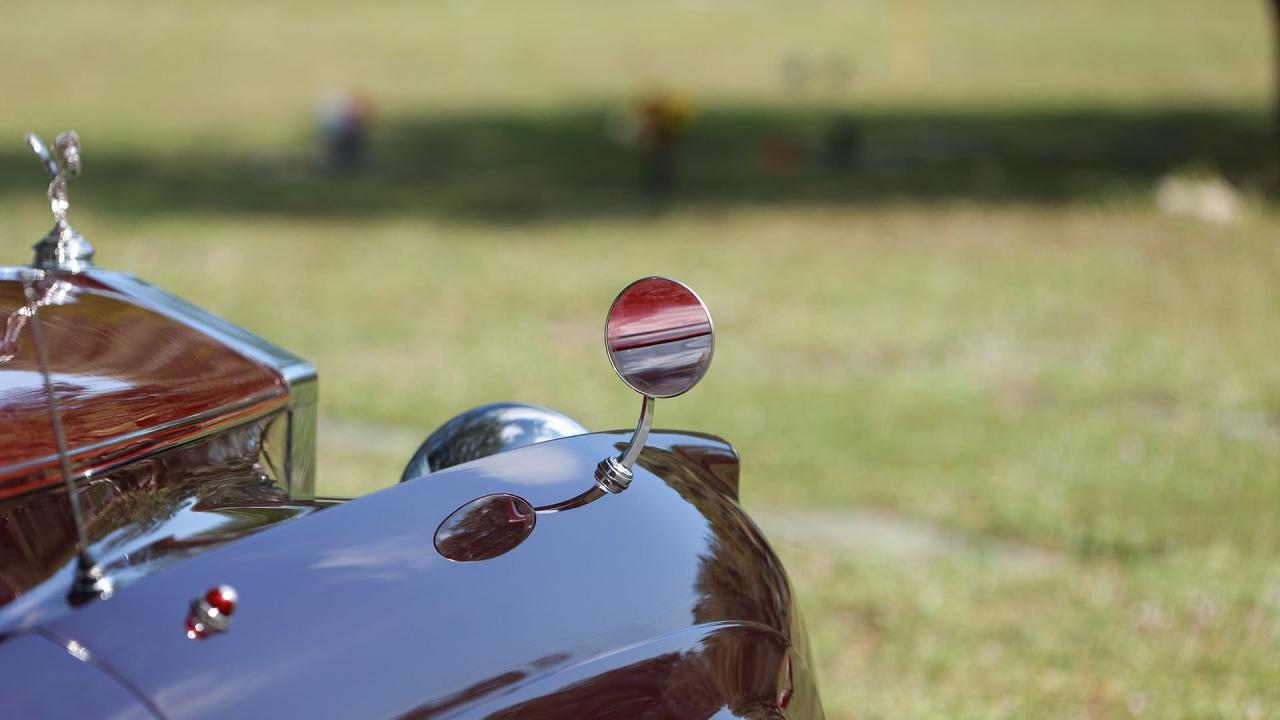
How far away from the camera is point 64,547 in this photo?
1.77 m

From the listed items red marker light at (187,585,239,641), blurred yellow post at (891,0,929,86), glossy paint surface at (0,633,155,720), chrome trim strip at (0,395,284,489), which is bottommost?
blurred yellow post at (891,0,929,86)

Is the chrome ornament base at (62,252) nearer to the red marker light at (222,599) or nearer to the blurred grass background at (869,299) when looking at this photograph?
the red marker light at (222,599)

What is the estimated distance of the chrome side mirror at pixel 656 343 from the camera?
1997 millimetres

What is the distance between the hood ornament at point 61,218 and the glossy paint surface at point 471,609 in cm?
109

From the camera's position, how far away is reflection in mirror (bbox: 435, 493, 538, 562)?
5.93 ft

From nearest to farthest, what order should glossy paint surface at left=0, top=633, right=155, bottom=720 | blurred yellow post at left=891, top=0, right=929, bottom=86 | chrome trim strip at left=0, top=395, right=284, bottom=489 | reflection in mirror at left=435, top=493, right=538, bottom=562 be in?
glossy paint surface at left=0, top=633, right=155, bottom=720, reflection in mirror at left=435, top=493, right=538, bottom=562, chrome trim strip at left=0, top=395, right=284, bottom=489, blurred yellow post at left=891, top=0, right=929, bottom=86

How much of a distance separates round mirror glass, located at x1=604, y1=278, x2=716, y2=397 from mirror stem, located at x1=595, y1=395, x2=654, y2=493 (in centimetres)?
4

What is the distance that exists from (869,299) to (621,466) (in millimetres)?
7231

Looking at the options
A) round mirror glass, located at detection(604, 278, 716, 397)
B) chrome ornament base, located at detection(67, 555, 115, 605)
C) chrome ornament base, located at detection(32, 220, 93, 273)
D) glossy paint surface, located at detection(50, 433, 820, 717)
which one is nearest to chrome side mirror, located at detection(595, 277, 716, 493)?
round mirror glass, located at detection(604, 278, 716, 397)

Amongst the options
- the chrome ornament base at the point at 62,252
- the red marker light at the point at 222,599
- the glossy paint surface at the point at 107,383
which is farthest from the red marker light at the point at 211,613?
the chrome ornament base at the point at 62,252

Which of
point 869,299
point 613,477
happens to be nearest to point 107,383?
point 613,477

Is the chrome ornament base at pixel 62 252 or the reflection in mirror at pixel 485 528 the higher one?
the chrome ornament base at pixel 62 252

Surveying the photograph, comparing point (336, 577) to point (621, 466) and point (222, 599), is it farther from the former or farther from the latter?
point (621, 466)

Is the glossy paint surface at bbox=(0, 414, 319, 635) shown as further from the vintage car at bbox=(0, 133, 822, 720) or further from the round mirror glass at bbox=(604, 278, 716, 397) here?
the round mirror glass at bbox=(604, 278, 716, 397)
